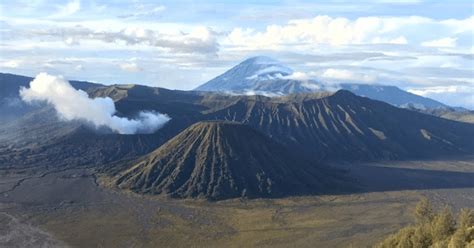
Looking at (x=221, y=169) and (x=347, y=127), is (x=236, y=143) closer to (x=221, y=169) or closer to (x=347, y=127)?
(x=221, y=169)

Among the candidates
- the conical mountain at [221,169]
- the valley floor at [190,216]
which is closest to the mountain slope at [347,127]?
the conical mountain at [221,169]

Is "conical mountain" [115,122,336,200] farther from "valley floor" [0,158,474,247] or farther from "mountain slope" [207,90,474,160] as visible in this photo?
"mountain slope" [207,90,474,160]

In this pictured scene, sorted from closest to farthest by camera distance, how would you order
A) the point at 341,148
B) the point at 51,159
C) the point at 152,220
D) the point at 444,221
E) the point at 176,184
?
the point at 444,221 → the point at 152,220 → the point at 176,184 → the point at 51,159 → the point at 341,148

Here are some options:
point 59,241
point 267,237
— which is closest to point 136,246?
point 59,241

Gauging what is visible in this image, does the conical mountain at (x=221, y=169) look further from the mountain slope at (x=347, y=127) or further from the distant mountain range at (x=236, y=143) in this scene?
the mountain slope at (x=347, y=127)

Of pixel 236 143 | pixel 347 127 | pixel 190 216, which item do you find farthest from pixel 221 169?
pixel 347 127

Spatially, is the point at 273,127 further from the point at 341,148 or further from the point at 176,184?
the point at 176,184
